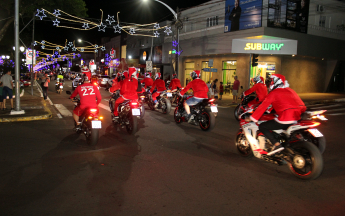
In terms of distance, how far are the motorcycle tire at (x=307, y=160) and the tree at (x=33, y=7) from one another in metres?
20.0

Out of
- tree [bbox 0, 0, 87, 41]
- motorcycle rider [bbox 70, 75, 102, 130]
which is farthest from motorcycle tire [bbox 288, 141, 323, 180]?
tree [bbox 0, 0, 87, 41]

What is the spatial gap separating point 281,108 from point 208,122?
4078 mm

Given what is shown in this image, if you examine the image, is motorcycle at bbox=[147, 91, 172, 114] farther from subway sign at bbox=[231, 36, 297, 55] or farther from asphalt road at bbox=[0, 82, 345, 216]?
subway sign at bbox=[231, 36, 297, 55]

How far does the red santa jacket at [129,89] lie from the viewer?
348 inches

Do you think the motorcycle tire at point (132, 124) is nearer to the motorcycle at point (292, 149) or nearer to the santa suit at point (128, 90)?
the santa suit at point (128, 90)

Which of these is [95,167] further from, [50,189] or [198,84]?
[198,84]

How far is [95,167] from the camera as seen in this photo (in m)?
5.59

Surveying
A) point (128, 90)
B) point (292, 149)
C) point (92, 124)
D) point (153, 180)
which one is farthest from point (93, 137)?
point (292, 149)

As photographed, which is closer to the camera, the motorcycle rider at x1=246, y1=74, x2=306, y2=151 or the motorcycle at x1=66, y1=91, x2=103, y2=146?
the motorcycle rider at x1=246, y1=74, x2=306, y2=151

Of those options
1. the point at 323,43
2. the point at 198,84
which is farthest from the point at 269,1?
the point at 198,84

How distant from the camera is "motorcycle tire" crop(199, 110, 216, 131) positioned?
9086 millimetres

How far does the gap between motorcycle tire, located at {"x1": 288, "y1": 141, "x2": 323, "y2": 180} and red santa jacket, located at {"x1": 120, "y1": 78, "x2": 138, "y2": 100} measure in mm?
5196

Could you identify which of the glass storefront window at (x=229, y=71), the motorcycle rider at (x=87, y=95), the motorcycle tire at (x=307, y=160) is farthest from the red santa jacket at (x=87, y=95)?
→ the glass storefront window at (x=229, y=71)

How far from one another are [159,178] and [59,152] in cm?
287
